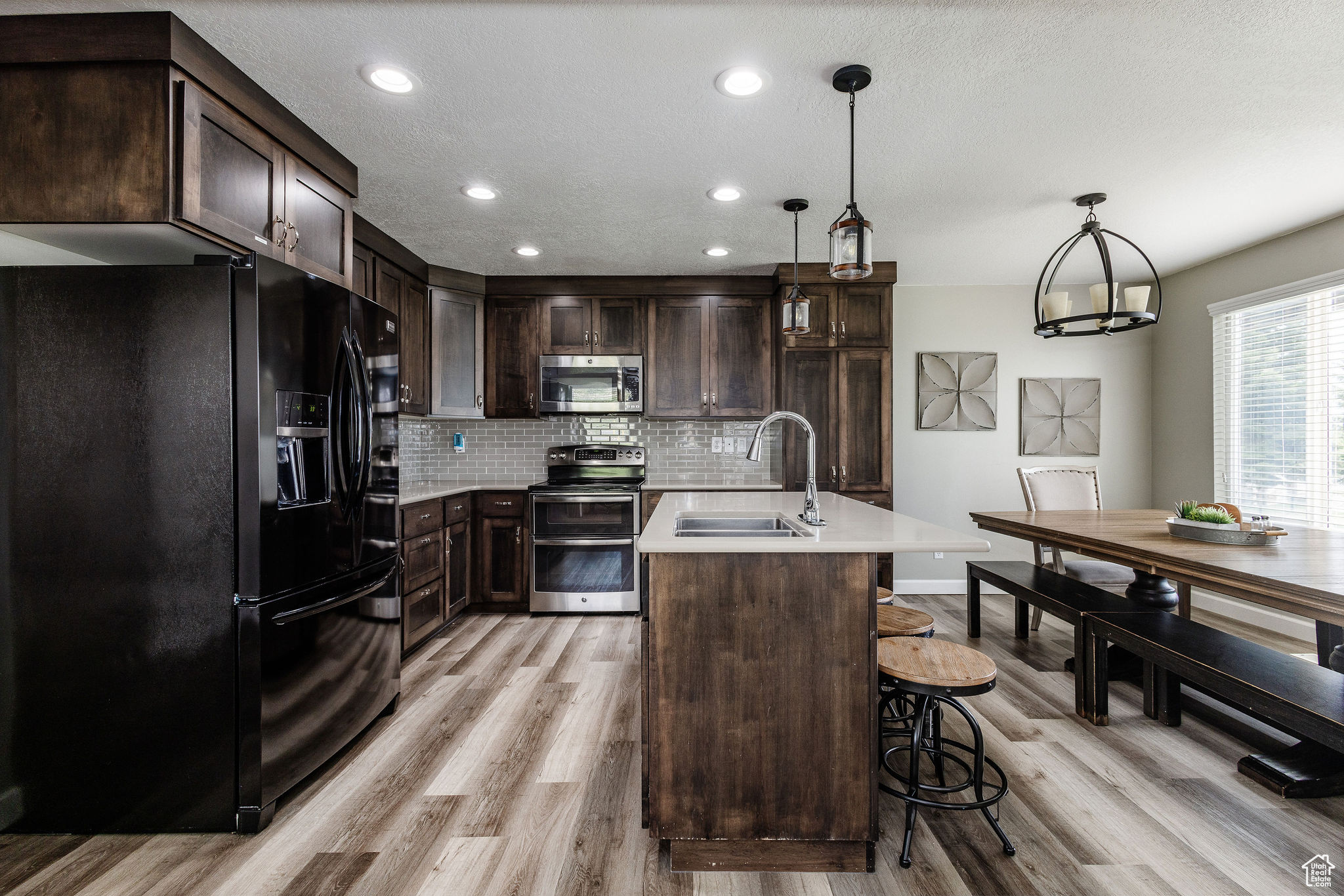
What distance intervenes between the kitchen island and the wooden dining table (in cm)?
95

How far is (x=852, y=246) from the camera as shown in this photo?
70.6 inches

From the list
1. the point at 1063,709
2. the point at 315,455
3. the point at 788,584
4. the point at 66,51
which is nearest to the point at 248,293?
the point at 315,455

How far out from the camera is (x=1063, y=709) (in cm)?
265

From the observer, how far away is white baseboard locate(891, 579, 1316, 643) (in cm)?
349

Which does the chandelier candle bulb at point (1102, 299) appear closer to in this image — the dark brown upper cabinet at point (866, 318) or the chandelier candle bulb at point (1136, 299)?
the chandelier candle bulb at point (1136, 299)

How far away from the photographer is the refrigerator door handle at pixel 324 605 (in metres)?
1.86

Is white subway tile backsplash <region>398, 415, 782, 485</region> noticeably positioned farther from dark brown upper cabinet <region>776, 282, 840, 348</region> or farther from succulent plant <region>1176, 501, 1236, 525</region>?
succulent plant <region>1176, 501, 1236, 525</region>

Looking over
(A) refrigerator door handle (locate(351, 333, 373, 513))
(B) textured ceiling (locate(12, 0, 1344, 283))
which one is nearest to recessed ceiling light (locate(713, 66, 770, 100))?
(B) textured ceiling (locate(12, 0, 1344, 283))

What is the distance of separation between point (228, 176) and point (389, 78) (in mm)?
582

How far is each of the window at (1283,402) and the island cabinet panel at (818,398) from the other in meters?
2.51

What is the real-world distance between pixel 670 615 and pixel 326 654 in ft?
4.22

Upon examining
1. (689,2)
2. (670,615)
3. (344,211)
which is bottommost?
(670,615)

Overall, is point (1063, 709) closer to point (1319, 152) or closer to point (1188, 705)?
point (1188, 705)

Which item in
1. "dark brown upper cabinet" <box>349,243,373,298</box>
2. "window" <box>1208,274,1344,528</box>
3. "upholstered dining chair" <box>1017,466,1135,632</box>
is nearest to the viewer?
"dark brown upper cabinet" <box>349,243,373,298</box>
